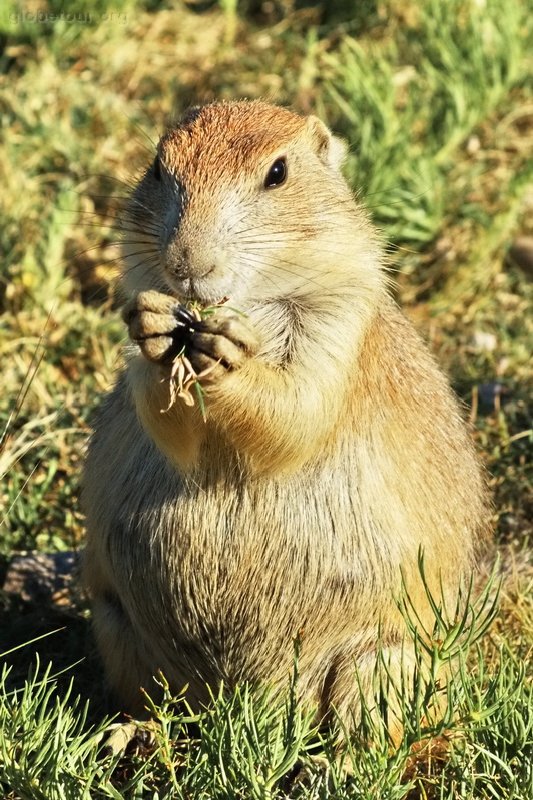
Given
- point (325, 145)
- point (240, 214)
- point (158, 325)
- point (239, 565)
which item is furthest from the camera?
point (325, 145)

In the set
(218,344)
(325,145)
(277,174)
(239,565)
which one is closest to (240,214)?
(277,174)

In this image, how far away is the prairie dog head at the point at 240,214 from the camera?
139 inches

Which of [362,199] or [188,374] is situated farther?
[362,199]

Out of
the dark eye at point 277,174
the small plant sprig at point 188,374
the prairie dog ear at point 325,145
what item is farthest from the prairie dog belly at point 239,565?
the prairie dog ear at point 325,145

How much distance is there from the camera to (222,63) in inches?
303

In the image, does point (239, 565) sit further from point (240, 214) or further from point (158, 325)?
point (240, 214)

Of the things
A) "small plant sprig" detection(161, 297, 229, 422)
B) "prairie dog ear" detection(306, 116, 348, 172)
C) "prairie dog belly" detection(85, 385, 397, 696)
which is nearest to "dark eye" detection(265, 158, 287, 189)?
"prairie dog ear" detection(306, 116, 348, 172)

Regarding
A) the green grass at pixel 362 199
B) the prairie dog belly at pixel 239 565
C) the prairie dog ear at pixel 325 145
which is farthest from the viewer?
the prairie dog ear at pixel 325 145

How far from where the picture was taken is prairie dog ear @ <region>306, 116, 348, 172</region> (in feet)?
13.7

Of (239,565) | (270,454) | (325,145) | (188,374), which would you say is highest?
(325,145)

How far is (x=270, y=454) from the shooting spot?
370cm

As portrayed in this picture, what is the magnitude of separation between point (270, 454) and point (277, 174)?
87 centimetres

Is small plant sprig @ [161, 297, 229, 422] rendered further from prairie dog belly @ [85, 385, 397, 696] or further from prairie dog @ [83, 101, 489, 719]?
prairie dog belly @ [85, 385, 397, 696]

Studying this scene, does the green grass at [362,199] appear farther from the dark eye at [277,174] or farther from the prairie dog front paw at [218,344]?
the prairie dog front paw at [218,344]
